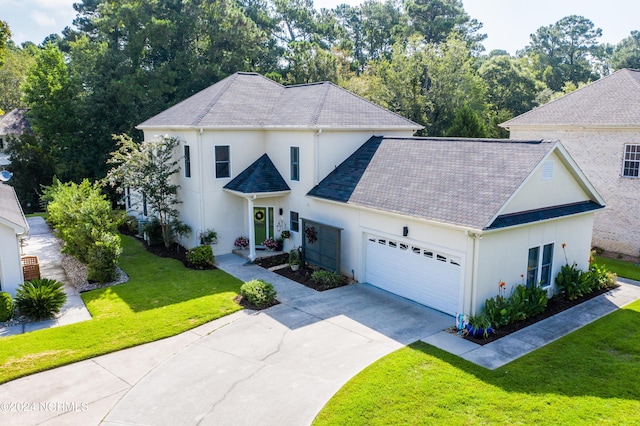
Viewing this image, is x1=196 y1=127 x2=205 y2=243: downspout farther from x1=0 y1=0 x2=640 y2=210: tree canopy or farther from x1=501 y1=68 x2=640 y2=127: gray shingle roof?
x1=0 y1=0 x2=640 y2=210: tree canopy

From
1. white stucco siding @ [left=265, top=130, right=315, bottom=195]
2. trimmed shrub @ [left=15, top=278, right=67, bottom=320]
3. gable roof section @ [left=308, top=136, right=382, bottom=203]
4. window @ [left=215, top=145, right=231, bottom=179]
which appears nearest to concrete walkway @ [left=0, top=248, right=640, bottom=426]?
trimmed shrub @ [left=15, top=278, right=67, bottom=320]

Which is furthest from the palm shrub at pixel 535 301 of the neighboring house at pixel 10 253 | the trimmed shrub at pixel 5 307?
the neighboring house at pixel 10 253

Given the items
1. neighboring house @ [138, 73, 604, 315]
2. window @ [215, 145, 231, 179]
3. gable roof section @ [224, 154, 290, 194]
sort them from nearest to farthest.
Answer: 1. neighboring house @ [138, 73, 604, 315]
2. gable roof section @ [224, 154, 290, 194]
3. window @ [215, 145, 231, 179]

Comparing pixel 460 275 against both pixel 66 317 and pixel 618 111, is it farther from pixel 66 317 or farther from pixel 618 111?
pixel 618 111

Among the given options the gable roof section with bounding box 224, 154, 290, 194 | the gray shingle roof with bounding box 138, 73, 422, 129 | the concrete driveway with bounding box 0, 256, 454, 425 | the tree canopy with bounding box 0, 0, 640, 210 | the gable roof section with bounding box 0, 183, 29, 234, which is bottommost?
the concrete driveway with bounding box 0, 256, 454, 425

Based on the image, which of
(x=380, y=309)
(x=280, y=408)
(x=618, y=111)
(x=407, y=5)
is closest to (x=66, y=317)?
(x=280, y=408)

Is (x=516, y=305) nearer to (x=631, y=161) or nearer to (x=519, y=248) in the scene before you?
(x=519, y=248)
